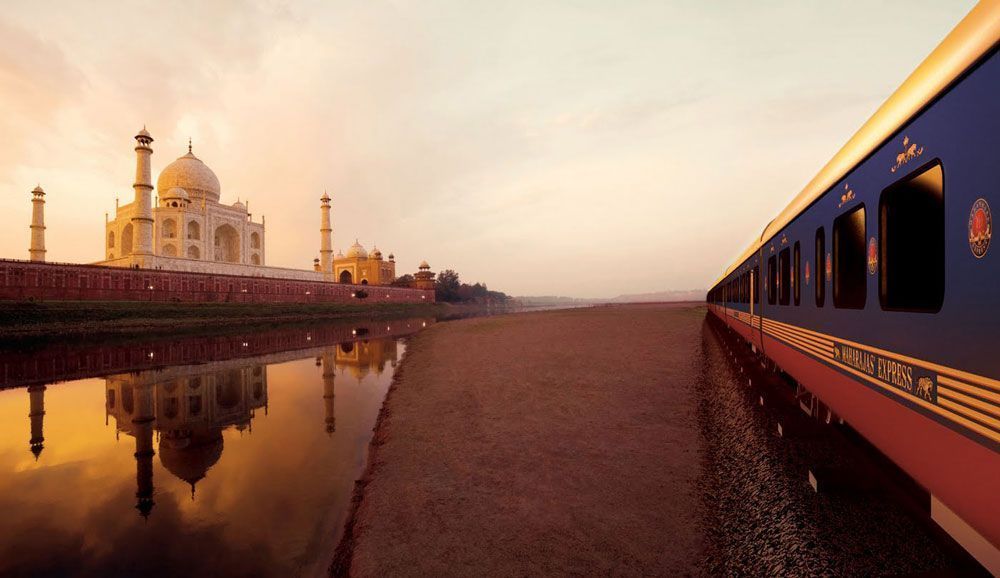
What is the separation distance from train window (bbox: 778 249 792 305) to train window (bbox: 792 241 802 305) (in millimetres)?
321

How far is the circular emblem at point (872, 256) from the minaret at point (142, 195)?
49.3 metres

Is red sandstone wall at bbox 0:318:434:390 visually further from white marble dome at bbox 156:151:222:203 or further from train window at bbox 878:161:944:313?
white marble dome at bbox 156:151:222:203

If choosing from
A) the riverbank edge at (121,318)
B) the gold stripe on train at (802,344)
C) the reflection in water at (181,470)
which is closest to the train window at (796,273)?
the gold stripe on train at (802,344)

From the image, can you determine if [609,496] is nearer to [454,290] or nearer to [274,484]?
[274,484]

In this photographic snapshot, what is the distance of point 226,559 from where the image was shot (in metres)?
4.77

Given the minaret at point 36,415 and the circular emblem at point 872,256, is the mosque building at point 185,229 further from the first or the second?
the circular emblem at point 872,256

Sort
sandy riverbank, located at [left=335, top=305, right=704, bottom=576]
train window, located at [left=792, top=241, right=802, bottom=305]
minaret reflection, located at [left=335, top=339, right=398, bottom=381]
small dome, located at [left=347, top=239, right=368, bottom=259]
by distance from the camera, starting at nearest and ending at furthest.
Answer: sandy riverbank, located at [left=335, top=305, right=704, bottom=576], train window, located at [left=792, top=241, right=802, bottom=305], minaret reflection, located at [left=335, top=339, right=398, bottom=381], small dome, located at [left=347, top=239, right=368, bottom=259]

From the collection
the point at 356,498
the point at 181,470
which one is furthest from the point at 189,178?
the point at 356,498

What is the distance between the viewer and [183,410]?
10.4 m

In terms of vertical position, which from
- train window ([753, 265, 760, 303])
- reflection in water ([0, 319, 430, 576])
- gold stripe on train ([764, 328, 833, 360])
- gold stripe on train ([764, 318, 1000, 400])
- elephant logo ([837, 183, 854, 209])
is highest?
elephant logo ([837, 183, 854, 209])

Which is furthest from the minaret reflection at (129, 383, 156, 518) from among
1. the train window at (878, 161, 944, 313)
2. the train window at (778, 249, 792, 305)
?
the train window at (778, 249, 792, 305)

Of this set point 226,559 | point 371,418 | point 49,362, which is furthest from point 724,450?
point 49,362

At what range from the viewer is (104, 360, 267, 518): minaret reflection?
732 centimetres

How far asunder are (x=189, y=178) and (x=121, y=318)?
30514 millimetres
